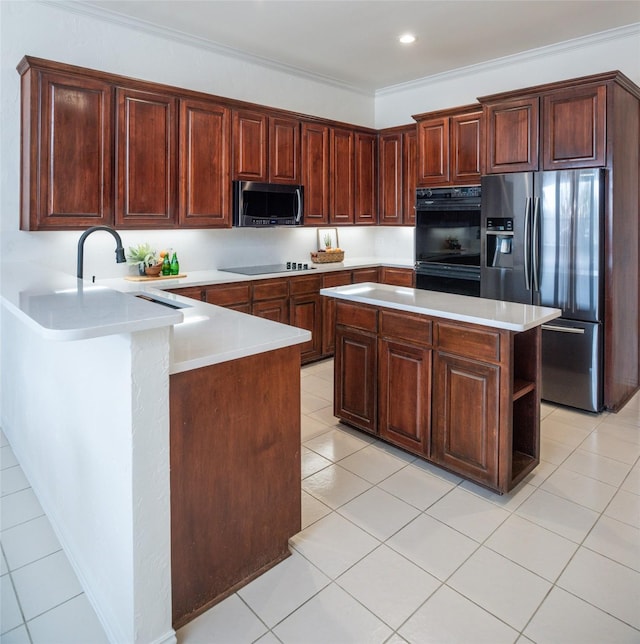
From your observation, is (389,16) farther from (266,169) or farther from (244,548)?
(244,548)

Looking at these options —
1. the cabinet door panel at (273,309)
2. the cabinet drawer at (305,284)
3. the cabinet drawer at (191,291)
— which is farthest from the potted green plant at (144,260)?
the cabinet drawer at (305,284)

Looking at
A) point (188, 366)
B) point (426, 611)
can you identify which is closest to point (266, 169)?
point (188, 366)

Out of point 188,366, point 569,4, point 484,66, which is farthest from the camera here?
point 484,66

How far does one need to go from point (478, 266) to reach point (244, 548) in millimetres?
3333

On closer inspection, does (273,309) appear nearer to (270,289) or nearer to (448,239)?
→ (270,289)

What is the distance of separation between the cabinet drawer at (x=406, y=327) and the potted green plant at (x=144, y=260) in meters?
2.05

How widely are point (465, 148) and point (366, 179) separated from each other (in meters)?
1.30

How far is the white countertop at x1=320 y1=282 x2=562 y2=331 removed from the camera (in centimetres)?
242

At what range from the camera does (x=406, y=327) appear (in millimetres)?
2861

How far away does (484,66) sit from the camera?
193 inches

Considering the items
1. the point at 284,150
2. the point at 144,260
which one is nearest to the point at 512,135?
the point at 284,150

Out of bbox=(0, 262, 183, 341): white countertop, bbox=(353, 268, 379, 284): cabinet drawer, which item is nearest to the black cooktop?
bbox=(353, 268, 379, 284): cabinet drawer

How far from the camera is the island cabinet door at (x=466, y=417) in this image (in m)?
2.50

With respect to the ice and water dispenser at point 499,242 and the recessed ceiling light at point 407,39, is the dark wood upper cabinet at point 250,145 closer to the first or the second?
the recessed ceiling light at point 407,39
